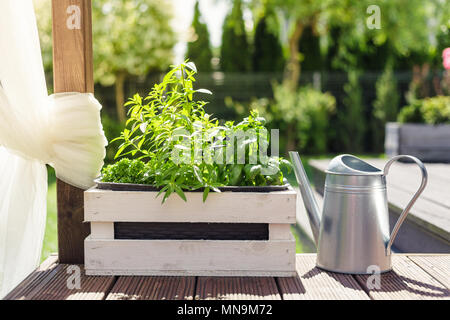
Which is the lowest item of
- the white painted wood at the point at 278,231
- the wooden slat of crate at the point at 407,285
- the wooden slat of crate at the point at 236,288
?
the wooden slat of crate at the point at 407,285

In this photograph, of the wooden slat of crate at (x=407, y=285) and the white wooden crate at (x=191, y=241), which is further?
the white wooden crate at (x=191, y=241)

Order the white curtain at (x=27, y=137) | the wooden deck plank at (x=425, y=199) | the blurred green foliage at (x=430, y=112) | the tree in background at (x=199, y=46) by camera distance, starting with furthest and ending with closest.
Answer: the tree in background at (x=199, y=46) → the blurred green foliage at (x=430, y=112) → the wooden deck plank at (x=425, y=199) → the white curtain at (x=27, y=137)

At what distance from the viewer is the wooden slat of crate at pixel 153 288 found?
1.35 m

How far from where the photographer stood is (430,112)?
5430 millimetres

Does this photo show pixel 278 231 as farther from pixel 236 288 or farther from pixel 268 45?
pixel 268 45

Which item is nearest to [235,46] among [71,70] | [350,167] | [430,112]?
[430,112]

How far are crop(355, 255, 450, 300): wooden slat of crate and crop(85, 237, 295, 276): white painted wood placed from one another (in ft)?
0.90

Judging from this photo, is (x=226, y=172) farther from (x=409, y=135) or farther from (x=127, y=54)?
(x=127, y=54)

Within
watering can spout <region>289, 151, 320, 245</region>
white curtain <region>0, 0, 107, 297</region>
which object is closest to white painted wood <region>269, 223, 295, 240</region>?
watering can spout <region>289, 151, 320, 245</region>

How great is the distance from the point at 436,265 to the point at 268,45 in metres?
8.18

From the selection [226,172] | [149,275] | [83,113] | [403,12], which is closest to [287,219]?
[226,172]

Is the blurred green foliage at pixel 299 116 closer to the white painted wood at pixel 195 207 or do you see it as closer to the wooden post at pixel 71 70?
the wooden post at pixel 71 70

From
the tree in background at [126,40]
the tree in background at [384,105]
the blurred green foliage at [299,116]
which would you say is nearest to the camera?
the blurred green foliage at [299,116]

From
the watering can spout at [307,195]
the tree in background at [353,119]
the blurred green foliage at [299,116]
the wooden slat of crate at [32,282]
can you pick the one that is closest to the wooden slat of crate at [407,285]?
the watering can spout at [307,195]
